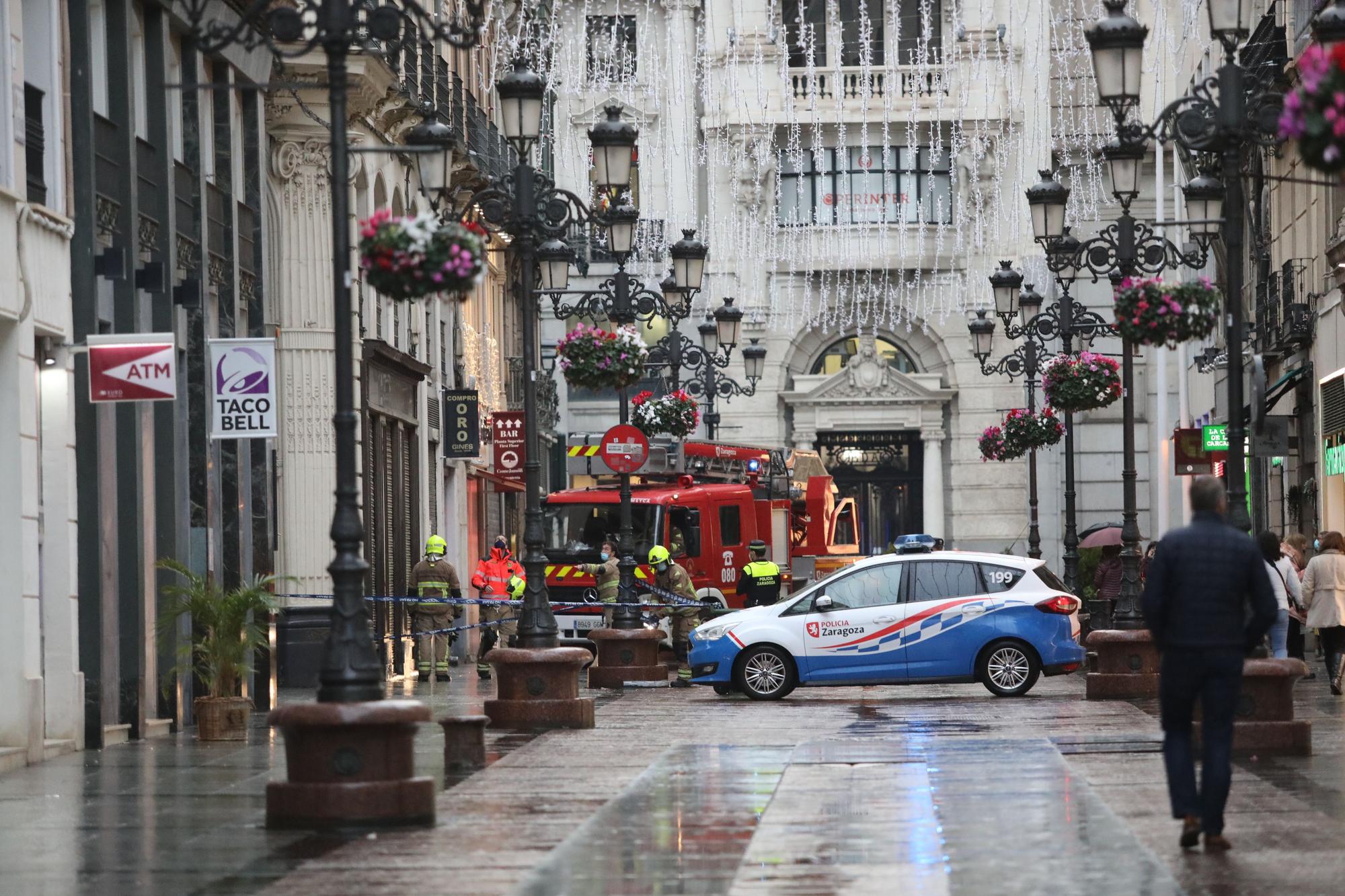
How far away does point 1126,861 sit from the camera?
1091 cm

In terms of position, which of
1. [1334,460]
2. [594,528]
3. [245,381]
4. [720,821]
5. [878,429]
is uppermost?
[878,429]

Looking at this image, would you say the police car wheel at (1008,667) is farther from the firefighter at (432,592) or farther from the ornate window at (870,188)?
the ornate window at (870,188)

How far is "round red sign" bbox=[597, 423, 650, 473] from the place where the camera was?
2897 centimetres

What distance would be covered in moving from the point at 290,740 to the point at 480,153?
27.8 m

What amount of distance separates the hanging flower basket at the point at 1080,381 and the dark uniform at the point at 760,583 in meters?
4.36

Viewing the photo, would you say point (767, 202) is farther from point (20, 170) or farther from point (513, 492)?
point (20, 170)

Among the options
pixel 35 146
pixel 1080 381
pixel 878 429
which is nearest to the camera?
pixel 35 146

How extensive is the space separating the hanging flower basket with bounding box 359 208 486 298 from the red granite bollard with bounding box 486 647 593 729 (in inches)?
305

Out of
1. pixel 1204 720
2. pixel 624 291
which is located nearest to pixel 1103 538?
pixel 624 291

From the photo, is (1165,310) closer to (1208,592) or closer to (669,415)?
(1208,592)

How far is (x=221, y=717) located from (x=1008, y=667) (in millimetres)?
8979

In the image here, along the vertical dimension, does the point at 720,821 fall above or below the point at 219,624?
below

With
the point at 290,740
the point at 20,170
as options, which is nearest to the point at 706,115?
the point at 20,170

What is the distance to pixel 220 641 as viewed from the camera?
20.1 metres
